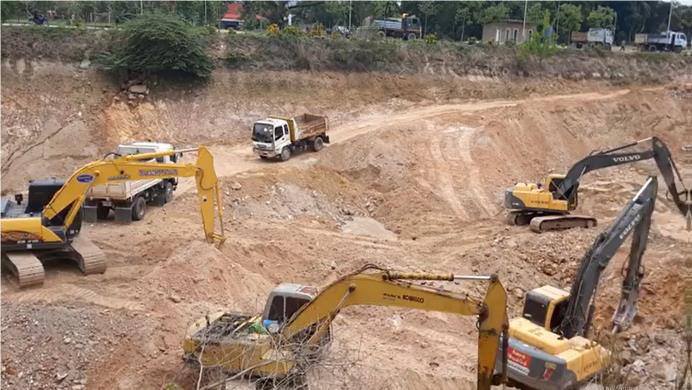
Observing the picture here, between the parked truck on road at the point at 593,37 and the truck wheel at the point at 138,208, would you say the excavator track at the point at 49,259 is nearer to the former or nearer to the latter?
the truck wheel at the point at 138,208

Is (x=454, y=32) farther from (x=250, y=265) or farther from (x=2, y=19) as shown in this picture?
(x=250, y=265)

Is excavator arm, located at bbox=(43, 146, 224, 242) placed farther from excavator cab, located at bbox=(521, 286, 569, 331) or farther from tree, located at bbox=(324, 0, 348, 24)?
tree, located at bbox=(324, 0, 348, 24)

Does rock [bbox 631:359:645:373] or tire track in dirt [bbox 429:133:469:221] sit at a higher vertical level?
tire track in dirt [bbox 429:133:469:221]

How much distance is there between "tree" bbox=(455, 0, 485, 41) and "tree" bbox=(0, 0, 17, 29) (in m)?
36.5

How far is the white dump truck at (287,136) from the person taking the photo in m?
29.6

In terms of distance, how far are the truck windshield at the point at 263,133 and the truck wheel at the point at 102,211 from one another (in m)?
8.65

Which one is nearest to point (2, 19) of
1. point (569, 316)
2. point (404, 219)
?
point (404, 219)

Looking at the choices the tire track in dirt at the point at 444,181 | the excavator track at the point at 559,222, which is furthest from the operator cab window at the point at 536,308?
the tire track in dirt at the point at 444,181

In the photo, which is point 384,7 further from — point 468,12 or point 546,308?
point 546,308

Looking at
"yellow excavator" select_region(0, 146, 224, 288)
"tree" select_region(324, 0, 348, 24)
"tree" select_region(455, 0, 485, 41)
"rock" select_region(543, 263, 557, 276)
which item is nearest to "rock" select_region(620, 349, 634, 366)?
"rock" select_region(543, 263, 557, 276)

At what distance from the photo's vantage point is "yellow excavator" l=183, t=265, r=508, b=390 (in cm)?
1103

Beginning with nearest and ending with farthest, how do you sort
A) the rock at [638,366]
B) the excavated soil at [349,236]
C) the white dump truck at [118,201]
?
the excavated soil at [349,236] → the rock at [638,366] → the white dump truck at [118,201]

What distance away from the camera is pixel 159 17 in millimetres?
36562

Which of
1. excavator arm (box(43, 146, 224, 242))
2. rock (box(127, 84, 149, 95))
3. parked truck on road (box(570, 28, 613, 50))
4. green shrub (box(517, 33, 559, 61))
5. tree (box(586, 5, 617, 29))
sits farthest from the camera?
tree (box(586, 5, 617, 29))
